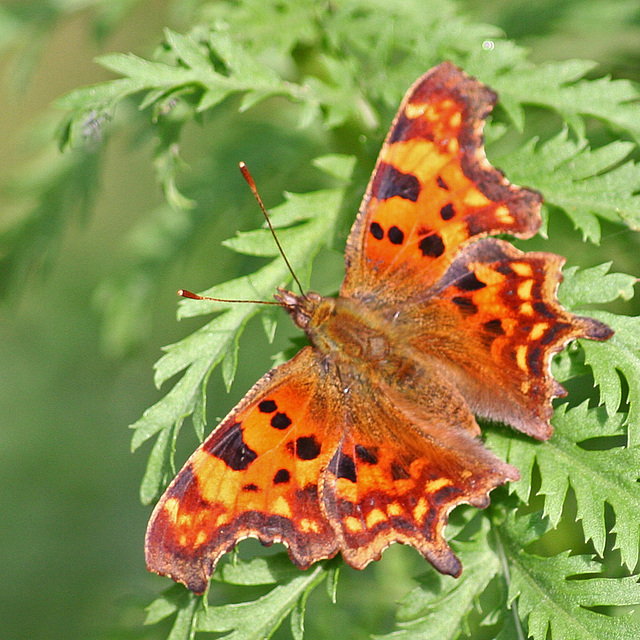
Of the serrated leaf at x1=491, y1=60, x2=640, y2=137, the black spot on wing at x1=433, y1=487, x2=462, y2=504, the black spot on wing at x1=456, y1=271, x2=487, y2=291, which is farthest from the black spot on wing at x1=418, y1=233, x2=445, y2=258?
the black spot on wing at x1=433, y1=487, x2=462, y2=504

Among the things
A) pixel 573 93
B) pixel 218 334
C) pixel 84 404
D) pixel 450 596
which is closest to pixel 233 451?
pixel 218 334

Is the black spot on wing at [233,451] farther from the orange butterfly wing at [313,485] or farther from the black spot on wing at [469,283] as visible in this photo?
the black spot on wing at [469,283]

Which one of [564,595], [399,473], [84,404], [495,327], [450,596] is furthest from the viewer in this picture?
[84,404]

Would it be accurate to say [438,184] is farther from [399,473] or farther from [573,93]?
[399,473]

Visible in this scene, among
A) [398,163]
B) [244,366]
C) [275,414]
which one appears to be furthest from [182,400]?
[244,366]

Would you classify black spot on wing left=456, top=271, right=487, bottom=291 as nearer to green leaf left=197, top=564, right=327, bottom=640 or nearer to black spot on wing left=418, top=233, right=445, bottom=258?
black spot on wing left=418, top=233, right=445, bottom=258

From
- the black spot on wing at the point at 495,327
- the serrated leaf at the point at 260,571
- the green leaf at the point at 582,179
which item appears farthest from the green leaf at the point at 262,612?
the green leaf at the point at 582,179

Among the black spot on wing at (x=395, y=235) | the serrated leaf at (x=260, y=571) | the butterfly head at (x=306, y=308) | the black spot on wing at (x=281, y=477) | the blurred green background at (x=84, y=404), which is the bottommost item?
the blurred green background at (x=84, y=404)

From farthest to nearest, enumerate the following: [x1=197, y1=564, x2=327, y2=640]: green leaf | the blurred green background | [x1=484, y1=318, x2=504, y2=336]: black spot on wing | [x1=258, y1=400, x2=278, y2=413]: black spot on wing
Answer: the blurred green background
[x1=484, y1=318, x2=504, y2=336]: black spot on wing
[x1=258, y1=400, x2=278, y2=413]: black spot on wing
[x1=197, y1=564, x2=327, y2=640]: green leaf
